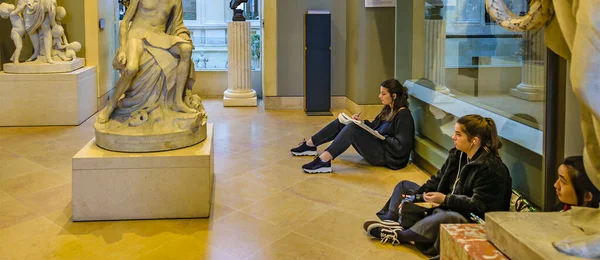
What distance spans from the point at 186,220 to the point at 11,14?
5243 mm

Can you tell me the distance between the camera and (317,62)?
30.8 feet

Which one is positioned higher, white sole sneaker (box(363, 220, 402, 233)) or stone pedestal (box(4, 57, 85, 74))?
stone pedestal (box(4, 57, 85, 74))

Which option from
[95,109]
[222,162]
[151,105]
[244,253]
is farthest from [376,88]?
[244,253]

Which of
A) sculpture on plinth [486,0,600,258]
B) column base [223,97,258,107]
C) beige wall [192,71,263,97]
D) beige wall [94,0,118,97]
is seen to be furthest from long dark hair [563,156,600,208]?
beige wall [192,71,263,97]

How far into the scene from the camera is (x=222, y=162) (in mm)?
6355

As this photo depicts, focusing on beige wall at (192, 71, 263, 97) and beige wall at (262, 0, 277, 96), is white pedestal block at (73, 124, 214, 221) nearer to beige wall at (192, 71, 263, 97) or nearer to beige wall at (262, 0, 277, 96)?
beige wall at (262, 0, 277, 96)

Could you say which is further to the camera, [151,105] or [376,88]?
[376,88]

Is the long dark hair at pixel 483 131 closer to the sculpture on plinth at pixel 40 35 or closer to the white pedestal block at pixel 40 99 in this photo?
the white pedestal block at pixel 40 99

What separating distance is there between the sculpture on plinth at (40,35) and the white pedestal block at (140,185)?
4415mm

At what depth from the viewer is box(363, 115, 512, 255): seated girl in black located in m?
3.61

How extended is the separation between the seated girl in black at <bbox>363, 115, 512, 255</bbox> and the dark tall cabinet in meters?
5.54

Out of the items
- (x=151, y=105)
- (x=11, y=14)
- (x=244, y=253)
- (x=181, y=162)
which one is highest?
(x=11, y=14)

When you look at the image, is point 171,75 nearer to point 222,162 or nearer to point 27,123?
point 222,162

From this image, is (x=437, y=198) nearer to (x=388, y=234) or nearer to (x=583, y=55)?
(x=388, y=234)
